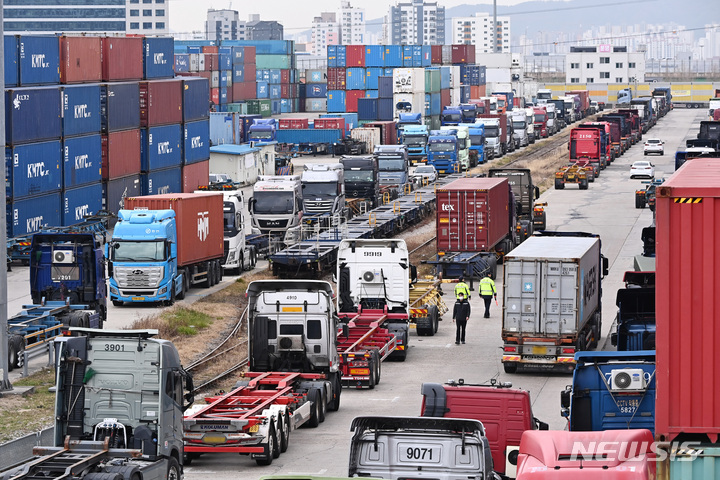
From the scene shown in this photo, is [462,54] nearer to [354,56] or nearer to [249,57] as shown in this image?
[354,56]

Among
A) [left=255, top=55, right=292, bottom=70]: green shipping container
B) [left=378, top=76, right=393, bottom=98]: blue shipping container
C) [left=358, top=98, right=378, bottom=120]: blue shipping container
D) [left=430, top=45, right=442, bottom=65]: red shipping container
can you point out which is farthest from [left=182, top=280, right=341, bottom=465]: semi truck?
[left=255, top=55, right=292, bottom=70]: green shipping container

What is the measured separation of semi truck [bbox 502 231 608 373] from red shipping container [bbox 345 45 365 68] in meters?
101

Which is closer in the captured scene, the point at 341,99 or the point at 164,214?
the point at 164,214

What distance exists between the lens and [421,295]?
38.1 metres

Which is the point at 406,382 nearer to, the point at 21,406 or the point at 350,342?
the point at 350,342

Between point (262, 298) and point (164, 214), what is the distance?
46.3ft

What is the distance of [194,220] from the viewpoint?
41469 mm

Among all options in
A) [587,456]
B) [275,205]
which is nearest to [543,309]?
[587,456]

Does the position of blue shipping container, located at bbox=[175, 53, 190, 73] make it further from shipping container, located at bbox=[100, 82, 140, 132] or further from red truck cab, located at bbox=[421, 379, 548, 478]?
red truck cab, located at bbox=[421, 379, 548, 478]

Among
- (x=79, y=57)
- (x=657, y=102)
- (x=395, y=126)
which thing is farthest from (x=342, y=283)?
(x=657, y=102)

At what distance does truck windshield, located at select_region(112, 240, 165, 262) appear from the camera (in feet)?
126

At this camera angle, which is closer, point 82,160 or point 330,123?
point 82,160

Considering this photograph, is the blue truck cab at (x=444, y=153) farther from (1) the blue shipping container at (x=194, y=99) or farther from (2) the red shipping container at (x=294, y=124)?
(2) the red shipping container at (x=294, y=124)

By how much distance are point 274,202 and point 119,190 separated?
11.6 m
